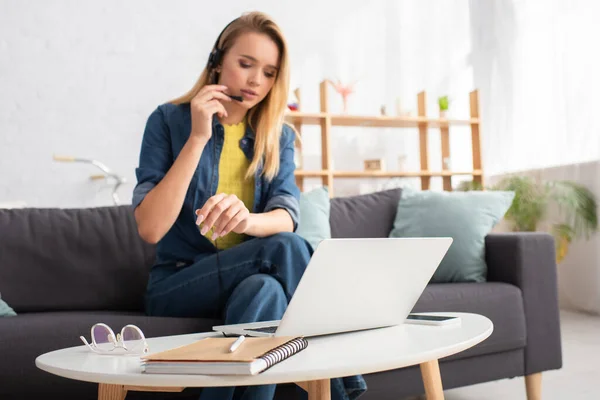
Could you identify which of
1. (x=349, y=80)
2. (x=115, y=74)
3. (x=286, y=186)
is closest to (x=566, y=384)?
(x=286, y=186)

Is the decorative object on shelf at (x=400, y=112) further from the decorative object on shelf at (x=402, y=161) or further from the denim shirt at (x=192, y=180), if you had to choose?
the denim shirt at (x=192, y=180)

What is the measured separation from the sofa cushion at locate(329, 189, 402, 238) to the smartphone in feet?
4.01

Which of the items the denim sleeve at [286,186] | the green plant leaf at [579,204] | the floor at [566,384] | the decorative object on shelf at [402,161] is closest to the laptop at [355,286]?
the denim sleeve at [286,186]

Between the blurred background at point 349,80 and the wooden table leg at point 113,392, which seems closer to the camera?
the wooden table leg at point 113,392

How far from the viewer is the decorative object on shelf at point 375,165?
16.4ft

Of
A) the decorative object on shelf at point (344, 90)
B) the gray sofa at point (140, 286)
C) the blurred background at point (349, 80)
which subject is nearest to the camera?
the gray sofa at point (140, 286)

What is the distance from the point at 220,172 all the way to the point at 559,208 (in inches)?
134

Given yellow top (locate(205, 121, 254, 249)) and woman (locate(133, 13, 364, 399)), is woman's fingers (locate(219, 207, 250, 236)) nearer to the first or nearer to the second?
woman (locate(133, 13, 364, 399))

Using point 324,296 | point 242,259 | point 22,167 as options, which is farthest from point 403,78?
point 324,296

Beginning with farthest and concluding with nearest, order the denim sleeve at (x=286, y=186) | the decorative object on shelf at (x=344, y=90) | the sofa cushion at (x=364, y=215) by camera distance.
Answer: the decorative object on shelf at (x=344, y=90) < the sofa cushion at (x=364, y=215) < the denim sleeve at (x=286, y=186)

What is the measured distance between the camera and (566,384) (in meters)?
2.43

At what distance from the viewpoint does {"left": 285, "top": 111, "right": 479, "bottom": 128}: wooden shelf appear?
469cm

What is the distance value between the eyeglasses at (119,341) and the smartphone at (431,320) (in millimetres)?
491

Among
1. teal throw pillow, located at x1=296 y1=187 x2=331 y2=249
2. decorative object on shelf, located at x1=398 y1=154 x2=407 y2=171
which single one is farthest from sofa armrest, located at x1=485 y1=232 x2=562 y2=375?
decorative object on shelf, located at x1=398 y1=154 x2=407 y2=171
